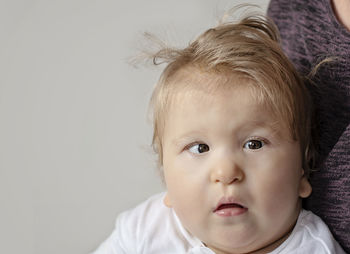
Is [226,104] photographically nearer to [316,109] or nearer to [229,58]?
[229,58]

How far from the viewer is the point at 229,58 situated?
93cm

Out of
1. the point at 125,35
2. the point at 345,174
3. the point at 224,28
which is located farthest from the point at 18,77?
the point at 345,174

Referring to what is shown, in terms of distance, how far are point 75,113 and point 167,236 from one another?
751mm

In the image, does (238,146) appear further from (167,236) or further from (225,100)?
(167,236)

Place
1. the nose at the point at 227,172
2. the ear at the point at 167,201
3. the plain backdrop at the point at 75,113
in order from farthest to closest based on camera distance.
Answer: the plain backdrop at the point at 75,113 < the ear at the point at 167,201 < the nose at the point at 227,172

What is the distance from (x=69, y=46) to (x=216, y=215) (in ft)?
3.16

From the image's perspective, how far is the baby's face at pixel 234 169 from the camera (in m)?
0.88

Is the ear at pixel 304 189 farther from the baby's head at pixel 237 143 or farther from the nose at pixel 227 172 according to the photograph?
the nose at pixel 227 172

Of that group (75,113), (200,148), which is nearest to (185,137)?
(200,148)

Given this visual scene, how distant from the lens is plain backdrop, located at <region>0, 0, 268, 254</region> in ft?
5.41

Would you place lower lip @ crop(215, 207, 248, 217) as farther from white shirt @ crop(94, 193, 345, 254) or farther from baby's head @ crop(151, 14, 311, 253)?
white shirt @ crop(94, 193, 345, 254)

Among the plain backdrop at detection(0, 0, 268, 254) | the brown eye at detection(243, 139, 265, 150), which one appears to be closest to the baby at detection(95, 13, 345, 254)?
the brown eye at detection(243, 139, 265, 150)

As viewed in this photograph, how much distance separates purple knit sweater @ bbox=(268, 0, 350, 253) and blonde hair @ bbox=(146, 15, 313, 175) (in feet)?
0.10

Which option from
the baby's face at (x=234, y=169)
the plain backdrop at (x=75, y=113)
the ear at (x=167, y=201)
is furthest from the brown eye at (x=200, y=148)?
the plain backdrop at (x=75, y=113)
